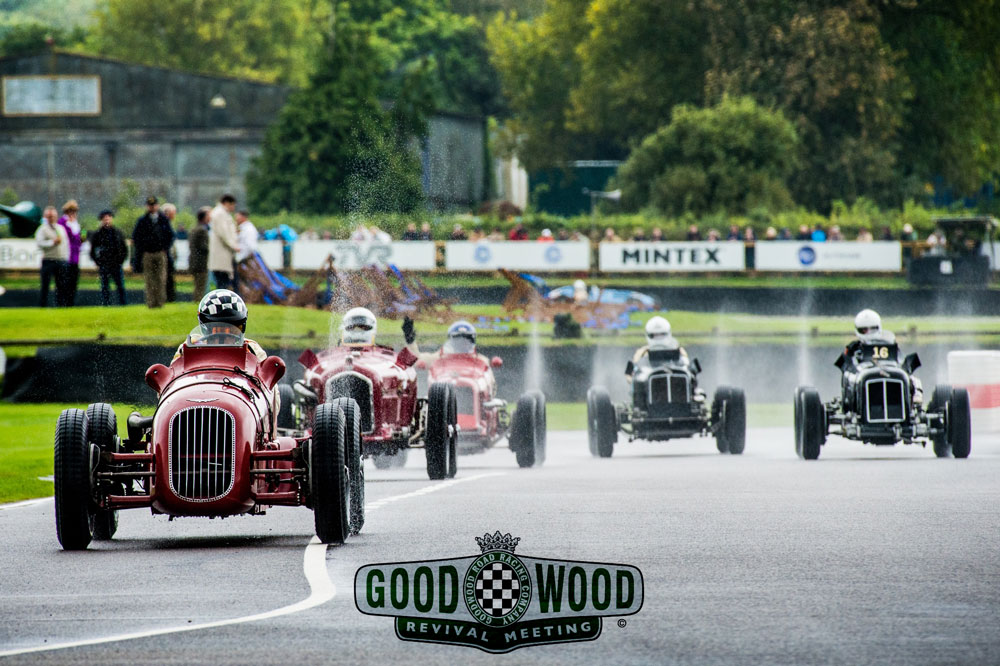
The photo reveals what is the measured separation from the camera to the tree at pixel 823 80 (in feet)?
229

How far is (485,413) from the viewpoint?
24.2 meters

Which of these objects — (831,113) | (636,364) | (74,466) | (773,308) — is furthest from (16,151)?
(74,466)

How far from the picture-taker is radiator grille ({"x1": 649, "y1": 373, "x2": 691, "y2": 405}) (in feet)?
83.4

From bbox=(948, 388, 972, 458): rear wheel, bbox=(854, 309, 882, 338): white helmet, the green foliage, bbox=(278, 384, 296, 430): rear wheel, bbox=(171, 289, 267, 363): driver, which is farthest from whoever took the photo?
the green foliage

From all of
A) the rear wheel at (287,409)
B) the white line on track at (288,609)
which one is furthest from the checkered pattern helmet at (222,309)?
the rear wheel at (287,409)

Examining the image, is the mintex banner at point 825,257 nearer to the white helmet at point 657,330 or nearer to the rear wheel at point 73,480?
the white helmet at point 657,330

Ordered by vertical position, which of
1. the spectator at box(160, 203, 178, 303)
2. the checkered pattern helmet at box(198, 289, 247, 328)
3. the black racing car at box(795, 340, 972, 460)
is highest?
the spectator at box(160, 203, 178, 303)

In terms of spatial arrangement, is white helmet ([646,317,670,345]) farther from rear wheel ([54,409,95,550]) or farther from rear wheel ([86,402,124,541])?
rear wheel ([54,409,95,550])

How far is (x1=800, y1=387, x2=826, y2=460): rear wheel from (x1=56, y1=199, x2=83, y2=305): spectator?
14.3 meters

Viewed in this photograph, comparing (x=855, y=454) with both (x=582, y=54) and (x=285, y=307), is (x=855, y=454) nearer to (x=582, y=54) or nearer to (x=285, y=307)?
(x=285, y=307)

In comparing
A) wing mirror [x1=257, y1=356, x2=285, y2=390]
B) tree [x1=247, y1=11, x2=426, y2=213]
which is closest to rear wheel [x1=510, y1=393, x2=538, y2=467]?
wing mirror [x1=257, y1=356, x2=285, y2=390]

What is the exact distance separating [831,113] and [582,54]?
1476 cm

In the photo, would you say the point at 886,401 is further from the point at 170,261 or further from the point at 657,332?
the point at 170,261

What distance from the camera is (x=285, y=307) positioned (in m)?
39.4
